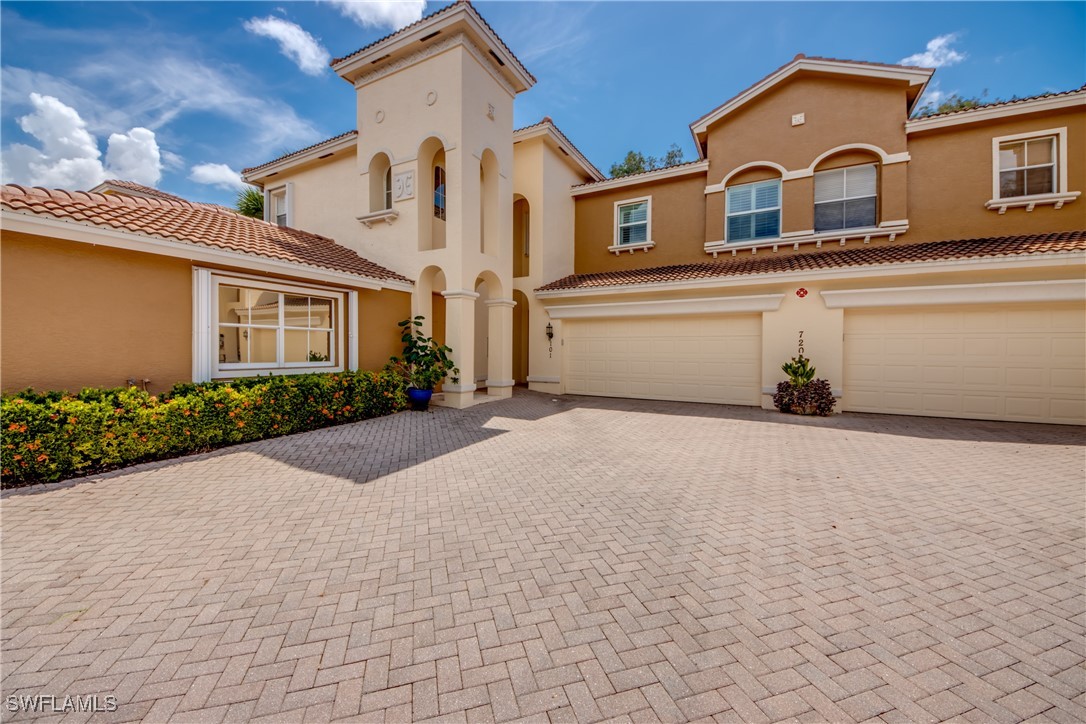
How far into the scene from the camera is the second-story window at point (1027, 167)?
9.94m

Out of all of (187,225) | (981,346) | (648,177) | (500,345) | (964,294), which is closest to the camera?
(187,225)

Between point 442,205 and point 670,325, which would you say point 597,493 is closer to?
point 670,325

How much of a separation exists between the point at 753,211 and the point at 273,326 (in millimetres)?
13598

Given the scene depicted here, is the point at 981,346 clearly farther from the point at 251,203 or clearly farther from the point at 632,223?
the point at 251,203

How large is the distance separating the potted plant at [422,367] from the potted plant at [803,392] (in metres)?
8.44

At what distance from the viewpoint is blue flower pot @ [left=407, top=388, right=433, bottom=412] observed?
404 inches

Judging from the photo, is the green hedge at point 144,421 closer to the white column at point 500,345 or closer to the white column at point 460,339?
the white column at point 460,339

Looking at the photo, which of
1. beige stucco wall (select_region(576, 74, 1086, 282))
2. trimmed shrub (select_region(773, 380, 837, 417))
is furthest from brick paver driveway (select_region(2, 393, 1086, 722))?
beige stucco wall (select_region(576, 74, 1086, 282))

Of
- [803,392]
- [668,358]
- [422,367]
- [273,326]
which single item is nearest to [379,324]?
[422,367]

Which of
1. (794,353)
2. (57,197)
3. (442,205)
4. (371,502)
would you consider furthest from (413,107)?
(794,353)

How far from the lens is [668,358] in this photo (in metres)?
12.2

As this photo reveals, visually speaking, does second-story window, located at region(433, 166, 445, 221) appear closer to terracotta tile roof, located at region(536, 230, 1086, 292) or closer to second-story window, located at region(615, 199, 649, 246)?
terracotta tile roof, located at region(536, 230, 1086, 292)

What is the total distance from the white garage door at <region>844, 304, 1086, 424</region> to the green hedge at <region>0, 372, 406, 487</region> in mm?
12744

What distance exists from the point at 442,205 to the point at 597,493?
11.1m
